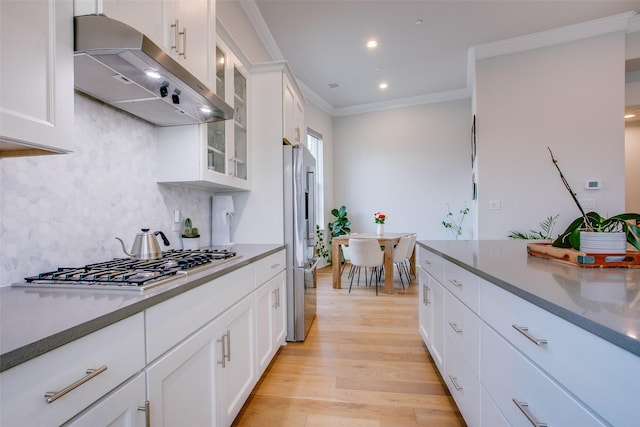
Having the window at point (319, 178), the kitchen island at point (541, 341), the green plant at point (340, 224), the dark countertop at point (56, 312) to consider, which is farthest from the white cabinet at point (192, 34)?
the green plant at point (340, 224)

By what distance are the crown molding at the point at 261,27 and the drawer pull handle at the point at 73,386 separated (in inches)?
127

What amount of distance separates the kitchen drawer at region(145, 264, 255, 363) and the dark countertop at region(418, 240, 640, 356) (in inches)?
43.3

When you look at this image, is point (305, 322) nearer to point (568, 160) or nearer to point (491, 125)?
point (491, 125)

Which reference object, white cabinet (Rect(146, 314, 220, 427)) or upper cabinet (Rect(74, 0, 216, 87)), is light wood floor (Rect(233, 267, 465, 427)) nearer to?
white cabinet (Rect(146, 314, 220, 427))

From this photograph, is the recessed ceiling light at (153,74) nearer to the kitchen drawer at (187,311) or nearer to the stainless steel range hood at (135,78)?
the stainless steel range hood at (135,78)

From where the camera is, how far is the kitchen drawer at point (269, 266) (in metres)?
1.82

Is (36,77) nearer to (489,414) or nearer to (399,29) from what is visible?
(489,414)

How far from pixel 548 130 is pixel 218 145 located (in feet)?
13.0

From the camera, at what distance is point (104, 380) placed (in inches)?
28.0

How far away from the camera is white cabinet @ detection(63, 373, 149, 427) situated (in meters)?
0.67

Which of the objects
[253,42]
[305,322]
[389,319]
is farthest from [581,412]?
[253,42]

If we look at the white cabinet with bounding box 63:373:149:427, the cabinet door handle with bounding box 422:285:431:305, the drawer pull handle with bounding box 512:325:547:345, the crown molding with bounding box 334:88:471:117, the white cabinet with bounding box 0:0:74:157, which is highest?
the crown molding with bounding box 334:88:471:117

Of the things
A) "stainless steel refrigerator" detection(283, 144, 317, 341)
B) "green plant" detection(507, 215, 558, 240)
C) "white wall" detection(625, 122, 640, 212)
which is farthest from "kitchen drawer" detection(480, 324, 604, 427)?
"white wall" detection(625, 122, 640, 212)

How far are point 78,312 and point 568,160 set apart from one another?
472cm
